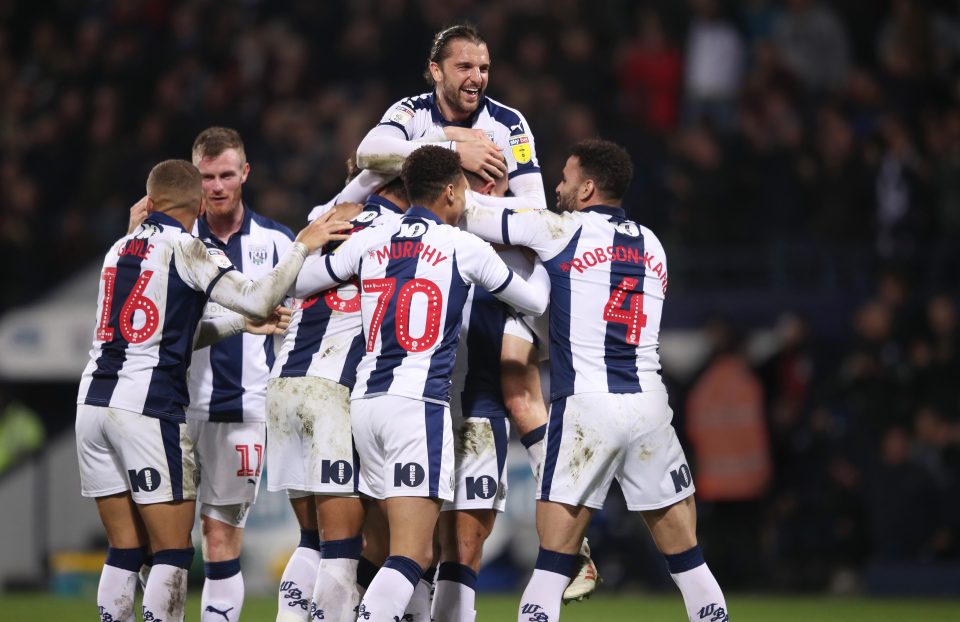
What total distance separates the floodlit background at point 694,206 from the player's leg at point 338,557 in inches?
260

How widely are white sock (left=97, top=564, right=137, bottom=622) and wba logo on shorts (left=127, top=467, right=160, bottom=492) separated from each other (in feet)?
1.50

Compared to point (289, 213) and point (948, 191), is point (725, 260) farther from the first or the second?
point (289, 213)

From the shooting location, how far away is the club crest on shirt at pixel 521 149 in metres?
7.75

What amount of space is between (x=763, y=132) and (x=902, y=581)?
15.7 ft

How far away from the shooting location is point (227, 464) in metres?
8.02

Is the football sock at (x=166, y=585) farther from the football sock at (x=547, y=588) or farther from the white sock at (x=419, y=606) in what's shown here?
the football sock at (x=547, y=588)

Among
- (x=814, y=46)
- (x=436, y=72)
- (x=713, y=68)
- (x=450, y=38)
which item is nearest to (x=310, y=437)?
(x=436, y=72)

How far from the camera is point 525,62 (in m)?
15.5

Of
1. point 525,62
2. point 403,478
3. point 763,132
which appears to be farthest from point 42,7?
point 403,478

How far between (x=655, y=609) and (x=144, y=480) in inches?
224

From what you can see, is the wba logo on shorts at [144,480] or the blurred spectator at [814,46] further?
the blurred spectator at [814,46]

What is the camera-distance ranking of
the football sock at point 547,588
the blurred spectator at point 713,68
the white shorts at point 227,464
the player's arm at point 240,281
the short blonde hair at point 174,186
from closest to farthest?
the football sock at point 547,588 < the player's arm at point 240,281 < the short blonde hair at point 174,186 < the white shorts at point 227,464 < the blurred spectator at point 713,68

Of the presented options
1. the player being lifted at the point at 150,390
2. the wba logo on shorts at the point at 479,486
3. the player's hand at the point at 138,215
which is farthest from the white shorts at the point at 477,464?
the player's hand at the point at 138,215

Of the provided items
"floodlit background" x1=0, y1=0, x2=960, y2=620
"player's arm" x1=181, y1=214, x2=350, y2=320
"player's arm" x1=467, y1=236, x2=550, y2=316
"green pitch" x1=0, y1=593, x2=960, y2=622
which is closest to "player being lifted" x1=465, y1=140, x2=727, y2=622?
"player's arm" x1=467, y1=236, x2=550, y2=316
